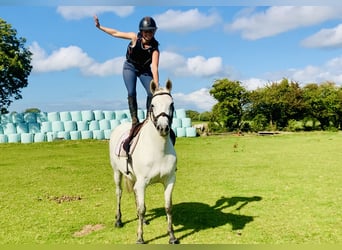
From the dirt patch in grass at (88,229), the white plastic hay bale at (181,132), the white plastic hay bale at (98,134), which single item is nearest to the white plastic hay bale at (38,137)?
the white plastic hay bale at (98,134)

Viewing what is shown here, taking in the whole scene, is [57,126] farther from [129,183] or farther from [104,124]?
[129,183]

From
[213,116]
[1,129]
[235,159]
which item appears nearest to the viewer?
[235,159]

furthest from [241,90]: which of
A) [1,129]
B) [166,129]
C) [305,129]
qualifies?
[166,129]

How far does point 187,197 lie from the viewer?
33.6ft

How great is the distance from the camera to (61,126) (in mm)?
33156

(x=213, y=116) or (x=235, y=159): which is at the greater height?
(x=213, y=116)

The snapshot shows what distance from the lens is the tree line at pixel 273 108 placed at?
4381cm

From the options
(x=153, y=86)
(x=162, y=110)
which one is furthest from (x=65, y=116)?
(x=162, y=110)

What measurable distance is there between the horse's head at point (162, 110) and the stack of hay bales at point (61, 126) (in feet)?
90.0

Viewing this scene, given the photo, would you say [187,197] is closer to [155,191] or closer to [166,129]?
[155,191]

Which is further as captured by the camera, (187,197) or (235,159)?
(235,159)

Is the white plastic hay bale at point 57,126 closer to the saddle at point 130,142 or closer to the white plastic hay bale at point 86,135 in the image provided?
the white plastic hay bale at point 86,135

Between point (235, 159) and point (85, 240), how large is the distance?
40.0 feet

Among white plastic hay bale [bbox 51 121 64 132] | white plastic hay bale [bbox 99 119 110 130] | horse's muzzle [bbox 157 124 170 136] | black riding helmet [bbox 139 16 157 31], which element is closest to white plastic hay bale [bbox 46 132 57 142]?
white plastic hay bale [bbox 51 121 64 132]
